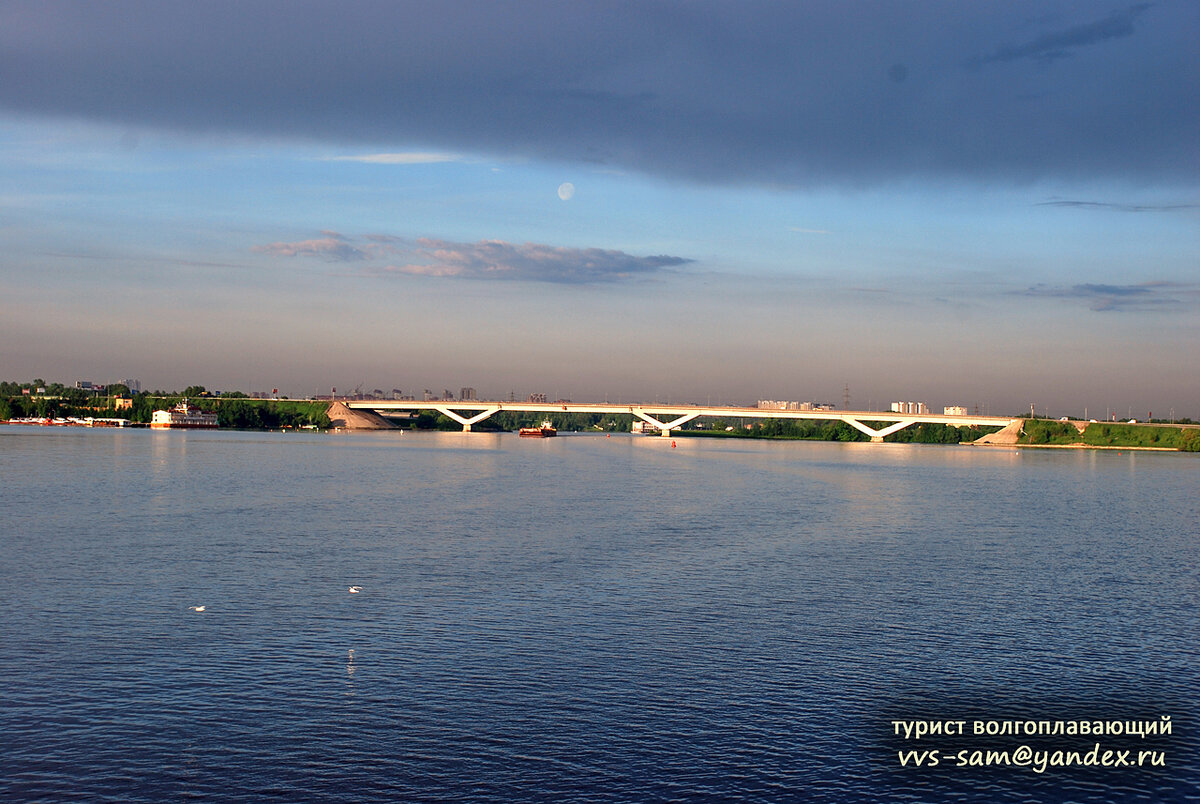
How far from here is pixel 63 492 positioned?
190ft

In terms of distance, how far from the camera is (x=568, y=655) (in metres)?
23.8

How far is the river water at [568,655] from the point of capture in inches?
676

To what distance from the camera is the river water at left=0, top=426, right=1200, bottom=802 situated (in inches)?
676

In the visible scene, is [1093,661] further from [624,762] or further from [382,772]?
[382,772]

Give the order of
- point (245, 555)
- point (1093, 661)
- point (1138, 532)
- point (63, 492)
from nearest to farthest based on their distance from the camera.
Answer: point (1093, 661) → point (245, 555) → point (1138, 532) → point (63, 492)

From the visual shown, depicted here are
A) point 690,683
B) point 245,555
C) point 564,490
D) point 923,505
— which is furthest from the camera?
point 564,490

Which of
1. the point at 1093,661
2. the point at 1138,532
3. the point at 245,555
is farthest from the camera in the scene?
the point at 1138,532

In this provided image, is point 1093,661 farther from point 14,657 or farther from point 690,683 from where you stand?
point 14,657

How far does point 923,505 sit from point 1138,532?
48.6 feet

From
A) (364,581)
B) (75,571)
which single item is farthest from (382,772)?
(75,571)

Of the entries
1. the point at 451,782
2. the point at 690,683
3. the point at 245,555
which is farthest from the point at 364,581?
the point at 451,782

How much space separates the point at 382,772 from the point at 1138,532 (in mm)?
48124

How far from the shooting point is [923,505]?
214 feet

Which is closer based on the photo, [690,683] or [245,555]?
[690,683]
